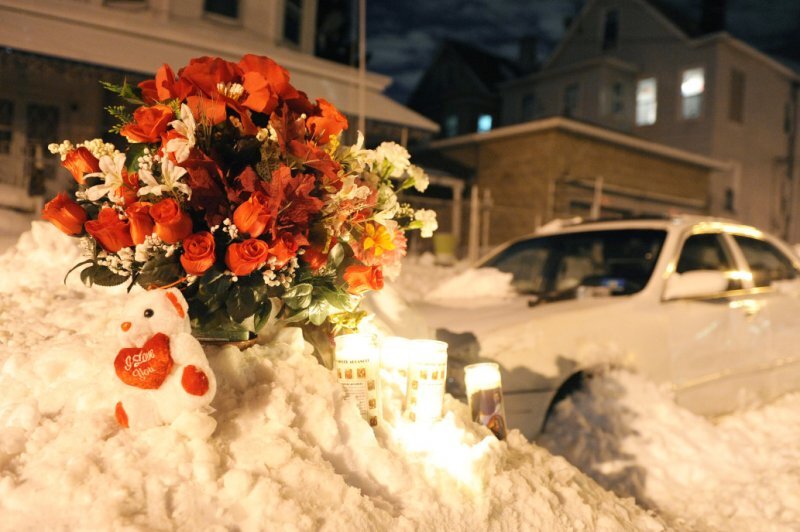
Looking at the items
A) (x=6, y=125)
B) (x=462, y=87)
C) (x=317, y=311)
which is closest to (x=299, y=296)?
(x=317, y=311)

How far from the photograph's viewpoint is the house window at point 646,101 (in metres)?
20.6

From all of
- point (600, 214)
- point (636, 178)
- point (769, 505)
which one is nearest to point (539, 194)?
point (600, 214)

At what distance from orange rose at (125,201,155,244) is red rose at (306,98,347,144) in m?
0.59

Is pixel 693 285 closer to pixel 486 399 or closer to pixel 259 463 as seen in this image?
pixel 486 399

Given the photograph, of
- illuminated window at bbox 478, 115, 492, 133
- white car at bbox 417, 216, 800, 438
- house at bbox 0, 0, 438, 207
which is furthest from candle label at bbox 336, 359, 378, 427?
illuminated window at bbox 478, 115, 492, 133

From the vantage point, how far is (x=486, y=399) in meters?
2.53

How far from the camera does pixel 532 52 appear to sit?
26.4m

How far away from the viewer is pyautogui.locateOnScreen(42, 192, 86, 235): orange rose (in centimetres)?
194

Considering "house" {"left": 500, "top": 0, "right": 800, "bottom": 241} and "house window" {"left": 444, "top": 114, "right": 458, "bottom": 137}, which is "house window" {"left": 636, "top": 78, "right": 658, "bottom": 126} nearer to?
"house" {"left": 500, "top": 0, "right": 800, "bottom": 241}

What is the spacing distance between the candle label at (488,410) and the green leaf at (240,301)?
1.05 meters

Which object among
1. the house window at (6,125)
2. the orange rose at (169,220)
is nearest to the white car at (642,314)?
the orange rose at (169,220)

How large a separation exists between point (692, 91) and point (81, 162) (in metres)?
21.1

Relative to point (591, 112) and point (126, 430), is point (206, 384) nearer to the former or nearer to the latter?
point (126, 430)

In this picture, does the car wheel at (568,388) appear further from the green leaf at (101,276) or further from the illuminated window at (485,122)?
the illuminated window at (485,122)
